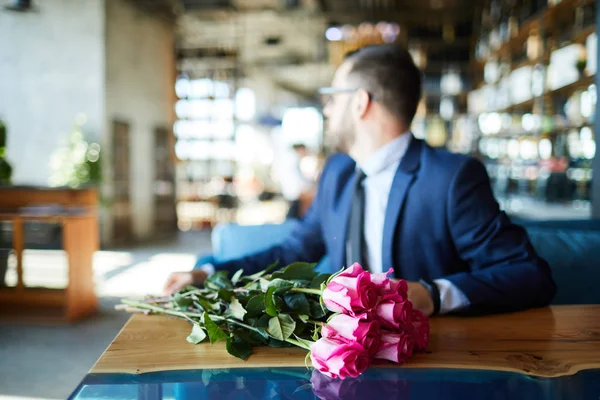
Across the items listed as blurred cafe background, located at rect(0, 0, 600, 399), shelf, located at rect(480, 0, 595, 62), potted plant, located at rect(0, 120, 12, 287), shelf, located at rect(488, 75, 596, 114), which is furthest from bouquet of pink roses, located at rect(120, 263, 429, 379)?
potted plant, located at rect(0, 120, 12, 287)

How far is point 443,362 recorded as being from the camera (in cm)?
92

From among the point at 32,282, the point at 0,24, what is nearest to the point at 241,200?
the point at 0,24

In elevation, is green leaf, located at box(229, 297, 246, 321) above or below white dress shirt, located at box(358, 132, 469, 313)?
below

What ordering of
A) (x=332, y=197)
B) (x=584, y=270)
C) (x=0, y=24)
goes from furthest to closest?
(x=0, y=24) → (x=584, y=270) → (x=332, y=197)

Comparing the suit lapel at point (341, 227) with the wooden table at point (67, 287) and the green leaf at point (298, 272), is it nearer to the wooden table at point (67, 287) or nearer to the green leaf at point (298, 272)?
the green leaf at point (298, 272)

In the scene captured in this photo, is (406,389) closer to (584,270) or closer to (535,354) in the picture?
(535,354)

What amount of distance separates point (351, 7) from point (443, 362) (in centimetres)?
934

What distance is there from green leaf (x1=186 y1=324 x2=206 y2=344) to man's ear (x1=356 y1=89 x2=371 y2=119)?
3.10ft

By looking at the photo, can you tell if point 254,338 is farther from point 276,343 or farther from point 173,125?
point 173,125

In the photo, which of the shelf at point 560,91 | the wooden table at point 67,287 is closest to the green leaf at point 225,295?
the shelf at point 560,91

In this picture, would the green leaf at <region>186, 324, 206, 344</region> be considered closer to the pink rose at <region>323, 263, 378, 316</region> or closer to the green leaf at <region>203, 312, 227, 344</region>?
the green leaf at <region>203, 312, 227, 344</region>

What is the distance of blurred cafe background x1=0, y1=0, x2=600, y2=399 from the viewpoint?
4203mm

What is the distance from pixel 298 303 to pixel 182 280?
1.81 feet

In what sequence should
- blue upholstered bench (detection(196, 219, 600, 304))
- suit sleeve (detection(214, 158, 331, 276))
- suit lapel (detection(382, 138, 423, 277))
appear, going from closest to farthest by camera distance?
suit lapel (detection(382, 138, 423, 277))
suit sleeve (detection(214, 158, 331, 276))
blue upholstered bench (detection(196, 219, 600, 304))
